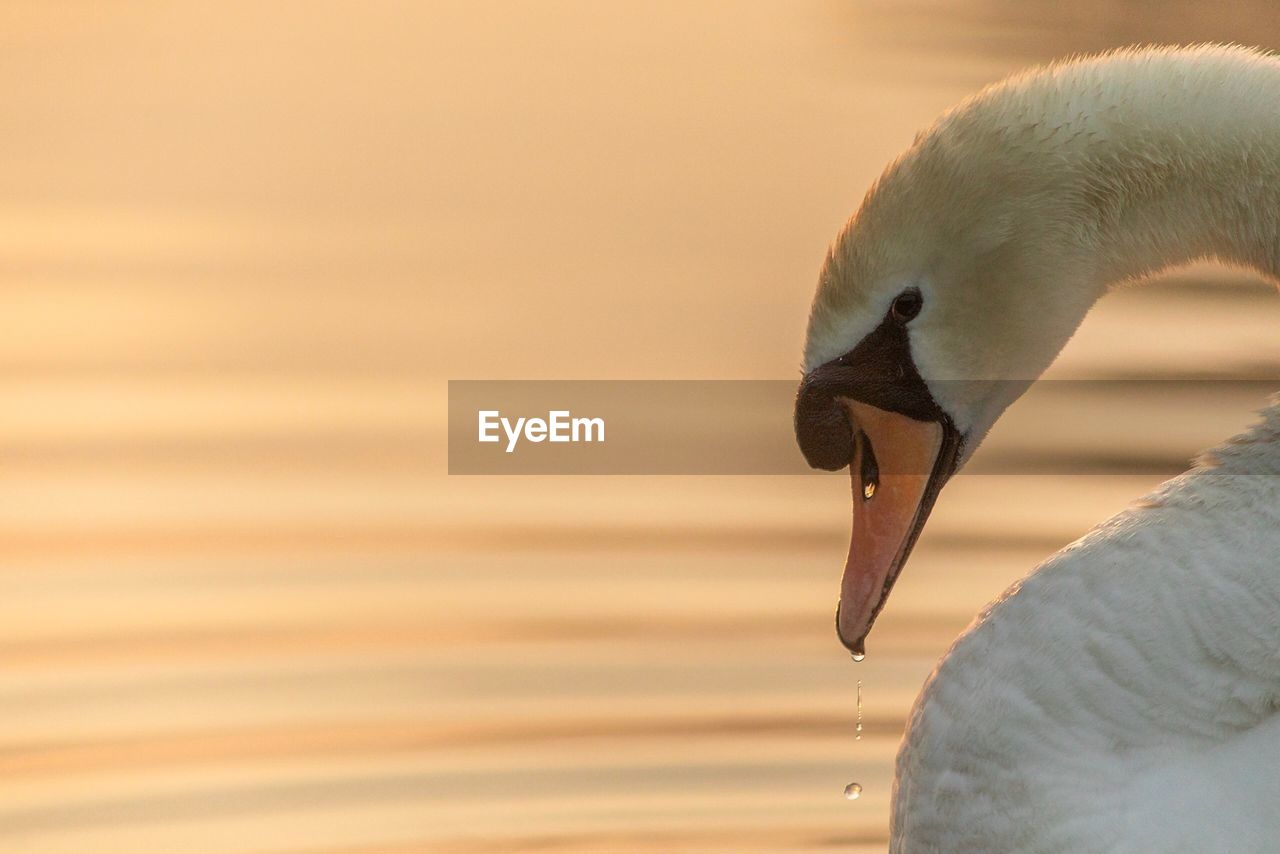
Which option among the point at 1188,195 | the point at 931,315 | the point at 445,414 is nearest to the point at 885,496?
the point at 931,315

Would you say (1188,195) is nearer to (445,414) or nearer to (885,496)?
(885,496)

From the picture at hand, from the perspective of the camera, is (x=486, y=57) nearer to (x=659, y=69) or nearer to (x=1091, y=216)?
(x=659, y=69)

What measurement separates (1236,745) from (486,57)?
2.52m

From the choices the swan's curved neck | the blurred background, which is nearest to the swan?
the swan's curved neck

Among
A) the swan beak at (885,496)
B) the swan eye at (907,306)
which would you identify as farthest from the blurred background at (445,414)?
the swan eye at (907,306)

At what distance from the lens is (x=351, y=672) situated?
255 cm

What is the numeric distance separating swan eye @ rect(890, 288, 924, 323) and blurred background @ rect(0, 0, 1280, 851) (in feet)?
3.56

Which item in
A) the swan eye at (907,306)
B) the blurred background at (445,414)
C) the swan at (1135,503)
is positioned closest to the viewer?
the swan at (1135,503)

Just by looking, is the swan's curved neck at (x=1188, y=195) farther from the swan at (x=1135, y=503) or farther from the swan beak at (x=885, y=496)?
the swan beak at (x=885, y=496)

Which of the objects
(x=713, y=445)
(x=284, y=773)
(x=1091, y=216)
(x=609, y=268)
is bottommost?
(x=284, y=773)

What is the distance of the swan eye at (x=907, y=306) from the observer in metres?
1.24

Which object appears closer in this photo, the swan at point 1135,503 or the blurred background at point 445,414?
the swan at point 1135,503

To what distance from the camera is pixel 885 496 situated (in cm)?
130

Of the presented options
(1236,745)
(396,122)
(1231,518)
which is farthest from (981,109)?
(396,122)
